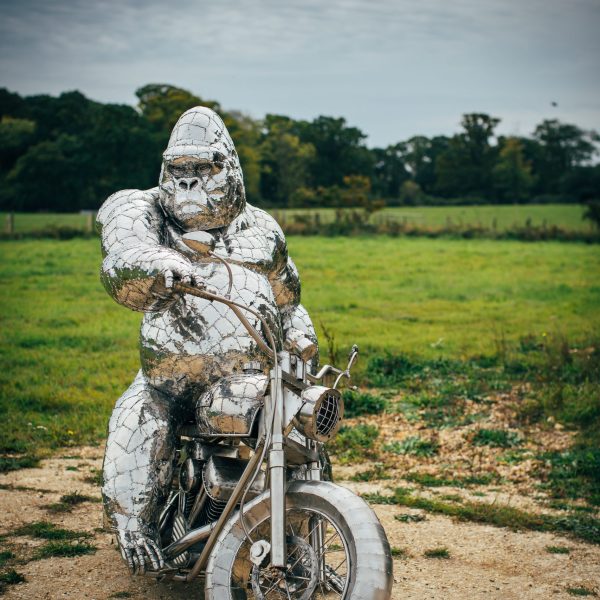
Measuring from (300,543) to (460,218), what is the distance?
89.7ft

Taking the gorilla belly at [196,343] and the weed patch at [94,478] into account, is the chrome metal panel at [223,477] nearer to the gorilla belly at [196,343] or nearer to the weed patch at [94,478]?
the gorilla belly at [196,343]

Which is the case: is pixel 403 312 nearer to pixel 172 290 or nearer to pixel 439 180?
pixel 172 290

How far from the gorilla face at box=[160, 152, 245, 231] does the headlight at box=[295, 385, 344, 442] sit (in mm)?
1064

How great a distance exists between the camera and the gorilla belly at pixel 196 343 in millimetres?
3576

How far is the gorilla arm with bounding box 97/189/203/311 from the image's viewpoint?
321cm

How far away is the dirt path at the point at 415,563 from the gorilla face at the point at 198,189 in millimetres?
1705

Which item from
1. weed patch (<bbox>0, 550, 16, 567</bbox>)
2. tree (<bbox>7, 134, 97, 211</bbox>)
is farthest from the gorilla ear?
tree (<bbox>7, 134, 97, 211</bbox>)

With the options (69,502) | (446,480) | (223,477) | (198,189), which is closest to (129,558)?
(223,477)

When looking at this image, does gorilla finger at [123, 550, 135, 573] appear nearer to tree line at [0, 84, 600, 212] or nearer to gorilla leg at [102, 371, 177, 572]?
gorilla leg at [102, 371, 177, 572]

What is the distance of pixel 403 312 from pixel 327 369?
10.5m

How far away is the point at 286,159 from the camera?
44281mm

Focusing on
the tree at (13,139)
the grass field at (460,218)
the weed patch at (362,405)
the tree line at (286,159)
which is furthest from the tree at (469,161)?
the weed patch at (362,405)

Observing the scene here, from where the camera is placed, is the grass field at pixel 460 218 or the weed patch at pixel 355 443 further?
the grass field at pixel 460 218

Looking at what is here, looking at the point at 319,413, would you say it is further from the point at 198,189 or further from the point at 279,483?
the point at 198,189
